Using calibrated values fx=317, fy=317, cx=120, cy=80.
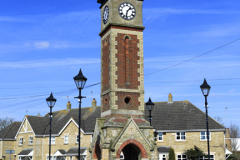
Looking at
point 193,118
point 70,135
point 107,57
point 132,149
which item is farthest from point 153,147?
point 70,135

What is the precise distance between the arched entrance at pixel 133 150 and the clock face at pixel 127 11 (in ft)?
32.0

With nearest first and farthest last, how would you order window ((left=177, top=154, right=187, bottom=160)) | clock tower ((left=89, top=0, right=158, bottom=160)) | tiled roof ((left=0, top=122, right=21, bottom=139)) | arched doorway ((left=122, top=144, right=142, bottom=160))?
clock tower ((left=89, top=0, right=158, bottom=160)) < arched doorway ((left=122, top=144, right=142, bottom=160)) < window ((left=177, top=154, right=187, bottom=160)) < tiled roof ((left=0, top=122, right=21, bottom=139))

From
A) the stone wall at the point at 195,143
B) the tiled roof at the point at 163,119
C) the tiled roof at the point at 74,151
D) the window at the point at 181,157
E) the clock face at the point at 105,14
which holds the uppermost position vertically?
the clock face at the point at 105,14

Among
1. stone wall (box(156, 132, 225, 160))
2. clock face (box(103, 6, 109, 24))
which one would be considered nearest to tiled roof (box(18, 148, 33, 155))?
stone wall (box(156, 132, 225, 160))

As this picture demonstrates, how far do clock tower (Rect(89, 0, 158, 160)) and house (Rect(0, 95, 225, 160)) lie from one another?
1510 cm

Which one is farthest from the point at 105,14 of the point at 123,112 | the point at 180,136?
the point at 180,136

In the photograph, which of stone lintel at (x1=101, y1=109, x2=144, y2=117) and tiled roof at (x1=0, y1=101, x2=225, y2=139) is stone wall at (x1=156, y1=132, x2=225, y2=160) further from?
stone lintel at (x1=101, y1=109, x2=144, y2=117)

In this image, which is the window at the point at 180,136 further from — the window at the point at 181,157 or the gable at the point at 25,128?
the gable at the point at 25,128

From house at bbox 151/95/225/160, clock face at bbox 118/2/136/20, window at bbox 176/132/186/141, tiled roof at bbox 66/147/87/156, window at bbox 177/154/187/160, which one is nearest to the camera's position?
clock face at bbox 118/2/136/20

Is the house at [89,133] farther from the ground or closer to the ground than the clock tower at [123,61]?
closer to the ground

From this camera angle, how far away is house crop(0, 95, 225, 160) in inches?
1688

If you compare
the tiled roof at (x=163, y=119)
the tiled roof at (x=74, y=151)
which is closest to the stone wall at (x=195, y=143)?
the tiled roof at (x=163, y=119)

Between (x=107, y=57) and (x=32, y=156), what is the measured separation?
3111 cm

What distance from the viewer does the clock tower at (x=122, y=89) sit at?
22.9 m
